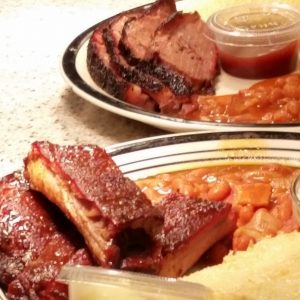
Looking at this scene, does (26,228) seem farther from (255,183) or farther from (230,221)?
(255,183)

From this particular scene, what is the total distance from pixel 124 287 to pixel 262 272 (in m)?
0.24

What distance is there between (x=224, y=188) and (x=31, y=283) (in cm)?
51

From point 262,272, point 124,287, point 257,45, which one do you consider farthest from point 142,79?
point 124,287

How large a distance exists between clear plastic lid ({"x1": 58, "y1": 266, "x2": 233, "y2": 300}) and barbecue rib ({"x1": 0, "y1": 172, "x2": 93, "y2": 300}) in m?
0.20

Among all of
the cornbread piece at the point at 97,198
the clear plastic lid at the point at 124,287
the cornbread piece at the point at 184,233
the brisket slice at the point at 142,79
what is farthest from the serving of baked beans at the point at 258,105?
the clear plastic lid at the point at 124,287

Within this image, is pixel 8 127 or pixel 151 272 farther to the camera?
pixel 8 127

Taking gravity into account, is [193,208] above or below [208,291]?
below

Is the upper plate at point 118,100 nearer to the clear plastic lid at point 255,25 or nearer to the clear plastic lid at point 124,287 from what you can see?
the clear plastic lid at point 255,25

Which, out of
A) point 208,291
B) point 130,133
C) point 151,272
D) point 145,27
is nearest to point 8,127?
point 130,133

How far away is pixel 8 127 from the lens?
2070 mm

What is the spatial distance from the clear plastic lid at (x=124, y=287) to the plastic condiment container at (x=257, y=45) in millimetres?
1402

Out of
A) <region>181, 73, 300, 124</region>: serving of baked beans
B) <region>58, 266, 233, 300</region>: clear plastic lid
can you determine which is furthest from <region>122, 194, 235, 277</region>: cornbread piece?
<region>181, 73, 300, 124</region>: serving of baked beans

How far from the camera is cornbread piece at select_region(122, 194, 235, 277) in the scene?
120 centimetres

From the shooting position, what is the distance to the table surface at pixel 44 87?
196 cm
